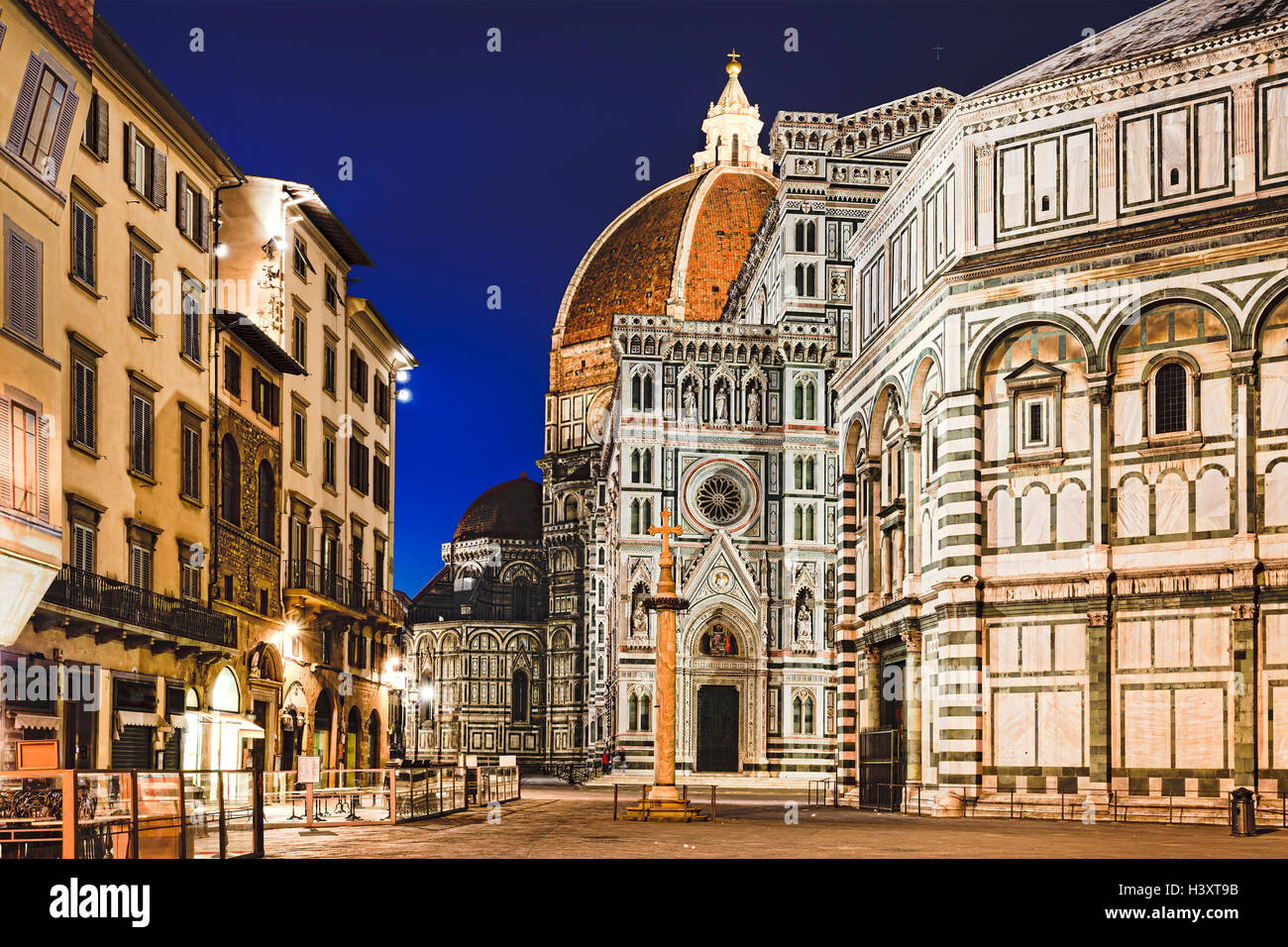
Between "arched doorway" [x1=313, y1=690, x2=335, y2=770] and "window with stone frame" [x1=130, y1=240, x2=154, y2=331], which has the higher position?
"window with stone frame" [x1=130, y1=240, x2=154, y2=331]

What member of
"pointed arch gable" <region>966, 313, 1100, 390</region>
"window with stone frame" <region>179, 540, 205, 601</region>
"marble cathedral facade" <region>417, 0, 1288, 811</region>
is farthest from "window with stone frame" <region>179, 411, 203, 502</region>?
"pointed arch gable" <region>966, 313, 1100, 390</region>

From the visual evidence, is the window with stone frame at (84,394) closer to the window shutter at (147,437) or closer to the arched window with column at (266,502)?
the window shutter at (147,437)

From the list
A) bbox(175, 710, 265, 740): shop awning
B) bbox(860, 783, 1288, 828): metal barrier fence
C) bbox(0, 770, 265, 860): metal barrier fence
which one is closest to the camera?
bbox(0, 770, 265, 860): metal barrier fence

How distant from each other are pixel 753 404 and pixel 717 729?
16185mm

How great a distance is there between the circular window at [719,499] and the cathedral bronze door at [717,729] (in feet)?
27.7

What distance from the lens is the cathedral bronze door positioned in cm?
7994

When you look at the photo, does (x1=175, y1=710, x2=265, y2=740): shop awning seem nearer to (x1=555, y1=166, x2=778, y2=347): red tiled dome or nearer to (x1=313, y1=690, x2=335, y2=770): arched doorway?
(x1=313, y1=690, x2=335, y2=770): arched doorway

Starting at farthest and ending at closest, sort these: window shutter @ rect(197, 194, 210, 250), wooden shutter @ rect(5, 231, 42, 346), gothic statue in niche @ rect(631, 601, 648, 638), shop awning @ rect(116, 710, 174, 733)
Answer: gothic statue in niche @ rect(631, 601, 648, 638) < window shutter @ rect(197, 194, 210, 250) < shop awning @ rect(116, 710, 174, 733) < wooden shutter @ rect(5, 231, 42, 346)

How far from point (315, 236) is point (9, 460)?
24.0 metres

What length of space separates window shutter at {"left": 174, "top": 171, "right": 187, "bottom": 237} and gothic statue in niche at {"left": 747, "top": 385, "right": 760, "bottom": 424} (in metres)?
46.4

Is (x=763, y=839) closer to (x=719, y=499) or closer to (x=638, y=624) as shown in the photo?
(x=638, y=624)

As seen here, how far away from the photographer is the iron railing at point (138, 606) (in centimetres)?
3128

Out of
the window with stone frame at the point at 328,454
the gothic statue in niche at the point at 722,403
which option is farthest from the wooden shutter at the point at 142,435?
the gothic statue in niche at the point at 722,403
